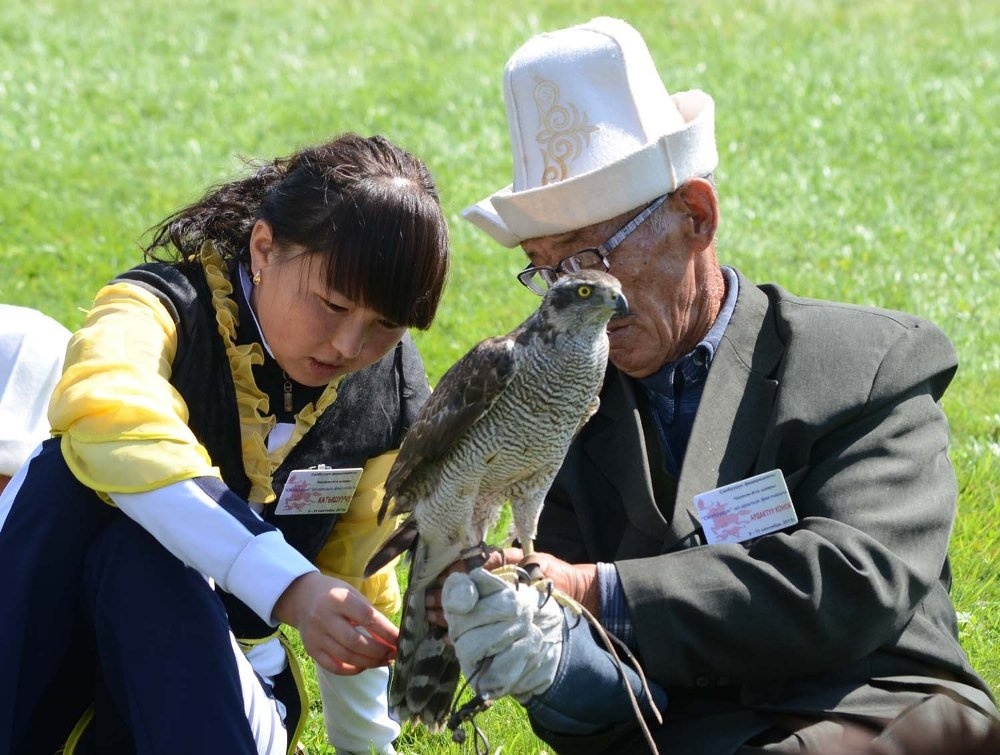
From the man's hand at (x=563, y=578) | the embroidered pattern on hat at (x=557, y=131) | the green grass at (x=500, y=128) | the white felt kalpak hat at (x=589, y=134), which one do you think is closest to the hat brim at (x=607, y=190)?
the white felt kalpak hat at (x=589, y=134)

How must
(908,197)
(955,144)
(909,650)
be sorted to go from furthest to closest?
(955,144) → (908,197) → (909,650)

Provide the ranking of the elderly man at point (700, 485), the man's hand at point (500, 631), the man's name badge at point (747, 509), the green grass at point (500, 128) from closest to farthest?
1. the man's hand at point (500, 631)
2. the elderly man at point (700, 485)
3. the man's name badge at point (747, 509)
4. the green grass at point (500, 128)

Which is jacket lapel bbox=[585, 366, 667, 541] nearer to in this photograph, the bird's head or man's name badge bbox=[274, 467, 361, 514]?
the bird's head

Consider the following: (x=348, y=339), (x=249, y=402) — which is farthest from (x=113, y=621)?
(x=348, y=339)

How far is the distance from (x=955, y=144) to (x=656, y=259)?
670cm

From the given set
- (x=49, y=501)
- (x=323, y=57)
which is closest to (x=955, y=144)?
(x=323, y=57)

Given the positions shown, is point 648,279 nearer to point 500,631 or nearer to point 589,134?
point 589,134

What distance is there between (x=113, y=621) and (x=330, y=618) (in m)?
0.49

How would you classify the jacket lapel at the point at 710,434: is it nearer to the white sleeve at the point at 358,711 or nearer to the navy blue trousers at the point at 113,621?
the white sleeve at the point at 358,711

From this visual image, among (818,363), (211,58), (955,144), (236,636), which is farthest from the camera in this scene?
(211,58)

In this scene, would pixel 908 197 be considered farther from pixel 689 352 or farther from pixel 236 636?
pixel 236 636

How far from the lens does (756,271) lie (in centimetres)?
754

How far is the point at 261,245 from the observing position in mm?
3604

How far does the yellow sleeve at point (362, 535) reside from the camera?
12.5 ft
